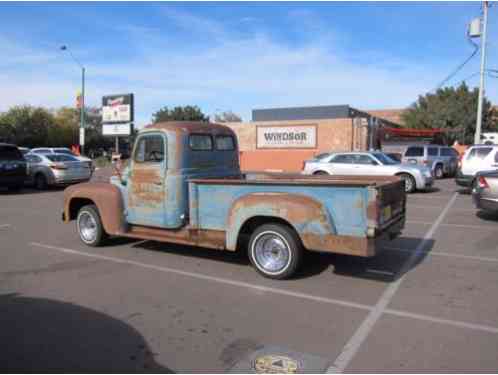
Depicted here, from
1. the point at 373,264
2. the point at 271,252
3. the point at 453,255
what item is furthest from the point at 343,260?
the point at 453,255

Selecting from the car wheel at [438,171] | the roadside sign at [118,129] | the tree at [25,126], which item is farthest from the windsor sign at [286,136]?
the tree at [25,126]

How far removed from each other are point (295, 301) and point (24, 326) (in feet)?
9.54

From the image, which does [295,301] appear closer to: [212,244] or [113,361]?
[212,244]

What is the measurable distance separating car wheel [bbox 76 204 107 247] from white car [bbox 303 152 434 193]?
396 inches

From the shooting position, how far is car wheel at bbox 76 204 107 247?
25.1 feet

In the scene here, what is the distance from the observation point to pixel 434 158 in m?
22.3

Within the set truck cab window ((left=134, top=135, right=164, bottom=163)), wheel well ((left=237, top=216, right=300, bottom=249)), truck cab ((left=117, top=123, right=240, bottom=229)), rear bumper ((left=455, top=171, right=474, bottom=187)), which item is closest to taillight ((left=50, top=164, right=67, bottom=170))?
truck cab ((left=117, top=123, right=240, bottom=229))

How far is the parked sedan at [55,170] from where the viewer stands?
17.6 m

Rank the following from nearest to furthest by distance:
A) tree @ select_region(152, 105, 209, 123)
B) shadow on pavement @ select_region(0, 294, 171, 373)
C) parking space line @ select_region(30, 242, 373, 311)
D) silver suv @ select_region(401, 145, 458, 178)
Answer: shadow on pavement @ select_region(0, 294, 171, 373), parking space line @ select_region(30, 242, 373, 311), silver suv @ select_region(401, 145, 458, 178), tree @ select_region(152, 105, 209, 123)

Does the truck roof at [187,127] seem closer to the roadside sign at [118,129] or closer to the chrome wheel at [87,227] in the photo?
the chrome wheel at [87,227]

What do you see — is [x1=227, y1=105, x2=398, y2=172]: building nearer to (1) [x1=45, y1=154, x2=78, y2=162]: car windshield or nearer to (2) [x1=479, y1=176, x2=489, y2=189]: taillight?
(1) [x1=45, y1=154, x2=78, y2=162]: car windshield

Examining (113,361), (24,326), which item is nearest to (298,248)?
(113,361)

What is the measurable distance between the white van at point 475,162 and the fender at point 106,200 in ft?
38.2

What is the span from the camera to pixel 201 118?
63812mm
